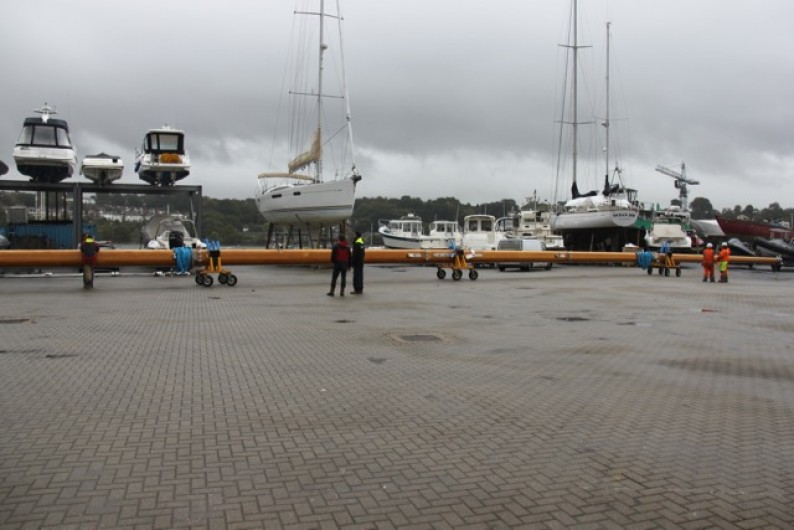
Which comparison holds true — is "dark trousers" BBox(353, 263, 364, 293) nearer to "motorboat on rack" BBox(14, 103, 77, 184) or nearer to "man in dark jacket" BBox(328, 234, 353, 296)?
"man in dark jacket" BBox(328, 234, 353, 296)

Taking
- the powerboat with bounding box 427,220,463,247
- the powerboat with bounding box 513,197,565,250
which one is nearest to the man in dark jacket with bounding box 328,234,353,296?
the powerboat with bounding box 427,220,463,247

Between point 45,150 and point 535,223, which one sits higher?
point 45,150

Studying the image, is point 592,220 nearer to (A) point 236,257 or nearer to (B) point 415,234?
(B) point 415,234

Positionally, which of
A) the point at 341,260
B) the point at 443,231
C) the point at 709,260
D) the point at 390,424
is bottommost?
the point at 390,424

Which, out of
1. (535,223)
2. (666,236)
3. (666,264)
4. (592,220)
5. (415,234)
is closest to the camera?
(666,264)

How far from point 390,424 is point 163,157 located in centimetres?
2748

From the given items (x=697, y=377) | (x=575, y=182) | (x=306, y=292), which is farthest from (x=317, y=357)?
(x=575, y=182)

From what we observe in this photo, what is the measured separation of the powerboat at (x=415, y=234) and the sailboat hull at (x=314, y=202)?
35.6 feet

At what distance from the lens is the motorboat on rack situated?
1131 inches

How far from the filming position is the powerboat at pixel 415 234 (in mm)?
44469

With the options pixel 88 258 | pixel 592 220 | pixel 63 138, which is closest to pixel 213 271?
pixel 88 258

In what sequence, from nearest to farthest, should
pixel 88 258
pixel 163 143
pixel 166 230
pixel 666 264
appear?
pixel 88 258 < pixel 666 264 < pixel 166 230 < pixel 163 143

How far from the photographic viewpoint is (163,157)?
97.9ft

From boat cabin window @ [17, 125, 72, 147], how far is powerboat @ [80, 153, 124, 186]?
1.79m
